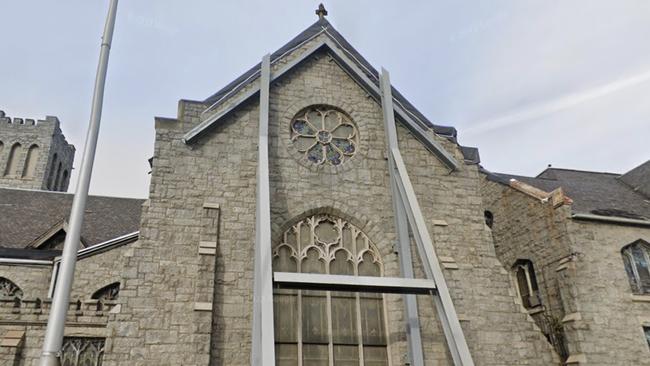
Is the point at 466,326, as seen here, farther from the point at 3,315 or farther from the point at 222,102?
the point at 3,315

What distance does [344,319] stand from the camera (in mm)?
10961

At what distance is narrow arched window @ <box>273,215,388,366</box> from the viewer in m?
10.4

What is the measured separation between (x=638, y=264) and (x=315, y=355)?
11765 millimetres

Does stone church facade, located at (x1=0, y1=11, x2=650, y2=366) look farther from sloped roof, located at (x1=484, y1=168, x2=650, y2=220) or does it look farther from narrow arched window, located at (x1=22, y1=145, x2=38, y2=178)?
narrow arched window, located at (x1=22, y1=145, x2=38, y2=178)

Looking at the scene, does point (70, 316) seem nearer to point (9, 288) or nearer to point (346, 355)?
point (9, 288)

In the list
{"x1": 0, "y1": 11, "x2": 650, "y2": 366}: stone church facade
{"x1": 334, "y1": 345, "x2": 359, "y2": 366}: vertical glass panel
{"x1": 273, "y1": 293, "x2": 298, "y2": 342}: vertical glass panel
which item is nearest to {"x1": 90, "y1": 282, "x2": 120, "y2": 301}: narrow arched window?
{"x1": 0, "y1": 11, "x2": 650, "y2": 366}: stone church facade

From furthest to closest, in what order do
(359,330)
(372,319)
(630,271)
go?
(630,271) → (372,319) → (359,330)

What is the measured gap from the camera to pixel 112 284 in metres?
16.3

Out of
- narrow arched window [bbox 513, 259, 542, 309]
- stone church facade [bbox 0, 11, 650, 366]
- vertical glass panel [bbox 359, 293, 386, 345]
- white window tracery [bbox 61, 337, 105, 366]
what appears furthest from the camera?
narrow arched window [bbox 513, 259, 542, 309]

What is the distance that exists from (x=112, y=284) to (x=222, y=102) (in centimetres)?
802

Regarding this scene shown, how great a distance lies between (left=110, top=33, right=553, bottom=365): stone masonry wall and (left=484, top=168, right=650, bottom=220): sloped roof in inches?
239

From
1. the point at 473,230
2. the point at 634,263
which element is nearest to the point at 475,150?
the point at 473,230

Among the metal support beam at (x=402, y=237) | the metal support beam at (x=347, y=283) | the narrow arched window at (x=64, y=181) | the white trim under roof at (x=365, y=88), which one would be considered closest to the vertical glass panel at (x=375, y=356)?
the metal support beam at (x=402, y=237)

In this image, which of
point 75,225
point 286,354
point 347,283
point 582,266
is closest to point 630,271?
point 582,266
